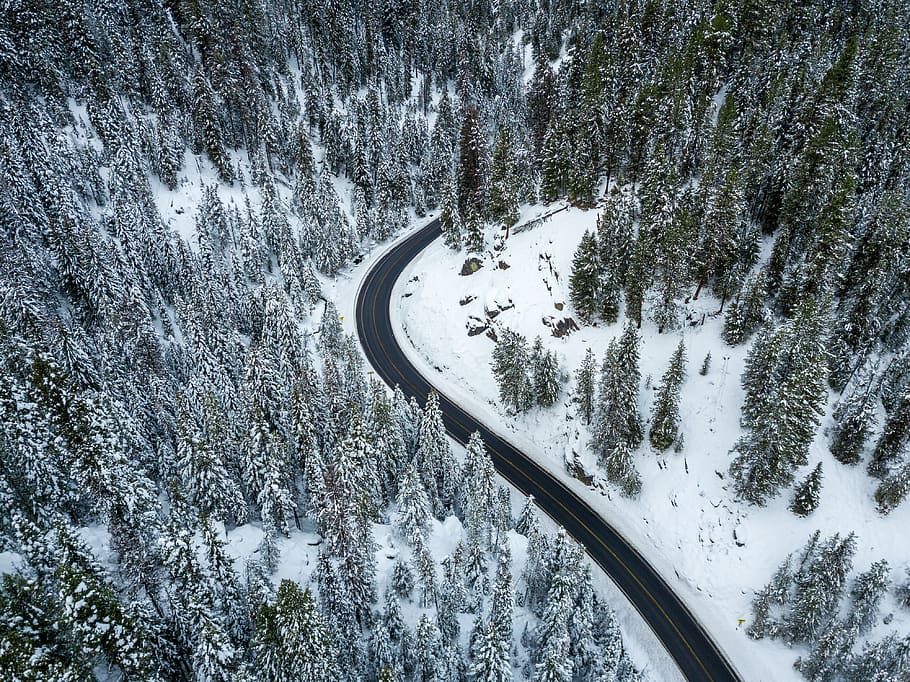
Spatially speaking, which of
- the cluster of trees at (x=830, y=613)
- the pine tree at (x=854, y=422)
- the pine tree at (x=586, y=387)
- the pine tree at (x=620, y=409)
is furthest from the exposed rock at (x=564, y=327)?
the cluster of trees at (x=830, y=613)

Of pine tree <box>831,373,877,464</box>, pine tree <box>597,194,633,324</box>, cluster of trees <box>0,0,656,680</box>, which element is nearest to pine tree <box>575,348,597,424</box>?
pine tree <box>597,194,633,324</box>

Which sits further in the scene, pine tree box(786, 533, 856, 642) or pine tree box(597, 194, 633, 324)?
pine tree box(597, 194, 633, 324)

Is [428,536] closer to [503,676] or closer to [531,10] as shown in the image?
[503,676]

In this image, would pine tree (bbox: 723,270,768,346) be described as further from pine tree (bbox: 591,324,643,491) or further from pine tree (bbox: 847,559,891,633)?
pine tree (bbox: 847,559,891,633)

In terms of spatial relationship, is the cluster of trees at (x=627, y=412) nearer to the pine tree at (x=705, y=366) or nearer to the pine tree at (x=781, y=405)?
the pine tree at (x=705, y=366)

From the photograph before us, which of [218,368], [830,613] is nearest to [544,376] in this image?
[830,613]

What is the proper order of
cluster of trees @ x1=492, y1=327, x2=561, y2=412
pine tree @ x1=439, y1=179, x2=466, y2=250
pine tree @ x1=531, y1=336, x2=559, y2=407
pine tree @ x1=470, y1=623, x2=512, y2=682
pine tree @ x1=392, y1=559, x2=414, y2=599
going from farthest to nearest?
1. pine tree @ x1=439, y1=179, x2=466, y2=250
2. cluster of trees @ x1=492, y1=327, x2=561, y2=412
3. pine tree @ x1=531, y1=336, x2=559, y2=407
4. pine tree @ x1=392, y1=559, x2=414, y2=599
5. pine tree @ x1=470, y1=623, x2=512, y2=682
